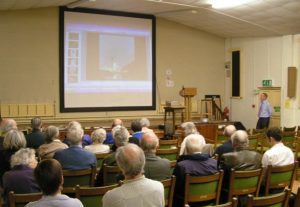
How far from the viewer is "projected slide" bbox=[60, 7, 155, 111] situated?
1101 centimetres

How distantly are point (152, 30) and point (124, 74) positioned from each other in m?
1.69

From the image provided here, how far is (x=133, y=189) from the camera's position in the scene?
102 inches

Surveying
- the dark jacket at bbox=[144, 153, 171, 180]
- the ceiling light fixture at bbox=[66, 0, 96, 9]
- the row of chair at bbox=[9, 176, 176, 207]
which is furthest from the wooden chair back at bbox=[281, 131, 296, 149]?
the ceiling light fixture at bbox=[66, 0, 96, 9]

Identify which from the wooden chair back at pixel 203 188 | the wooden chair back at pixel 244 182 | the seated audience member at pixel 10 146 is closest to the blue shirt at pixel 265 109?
the wooden chair back at pixel 244 182

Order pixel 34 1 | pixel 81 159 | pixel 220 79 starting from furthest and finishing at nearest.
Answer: pixel 220 79 < pixel 34 1 < pixel 81 159

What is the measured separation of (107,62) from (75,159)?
7793 millimetres

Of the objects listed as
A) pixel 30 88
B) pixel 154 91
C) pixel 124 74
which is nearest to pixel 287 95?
pixel 154 91

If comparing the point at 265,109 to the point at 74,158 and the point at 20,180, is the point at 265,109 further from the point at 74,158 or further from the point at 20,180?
the point at 20,180

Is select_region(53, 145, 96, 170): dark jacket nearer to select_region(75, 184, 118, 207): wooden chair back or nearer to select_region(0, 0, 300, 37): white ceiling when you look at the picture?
select_region(75, 184, 118, 207): wooden chair back

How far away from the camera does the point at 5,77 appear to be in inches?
405

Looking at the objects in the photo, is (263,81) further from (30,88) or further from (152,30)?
(30,88)

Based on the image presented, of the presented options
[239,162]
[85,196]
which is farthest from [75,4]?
[85,196]

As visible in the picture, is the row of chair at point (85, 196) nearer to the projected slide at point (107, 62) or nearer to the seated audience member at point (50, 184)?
the seated audience member at point (50, 184)

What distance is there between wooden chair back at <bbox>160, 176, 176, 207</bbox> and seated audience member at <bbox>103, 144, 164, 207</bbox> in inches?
26.0
